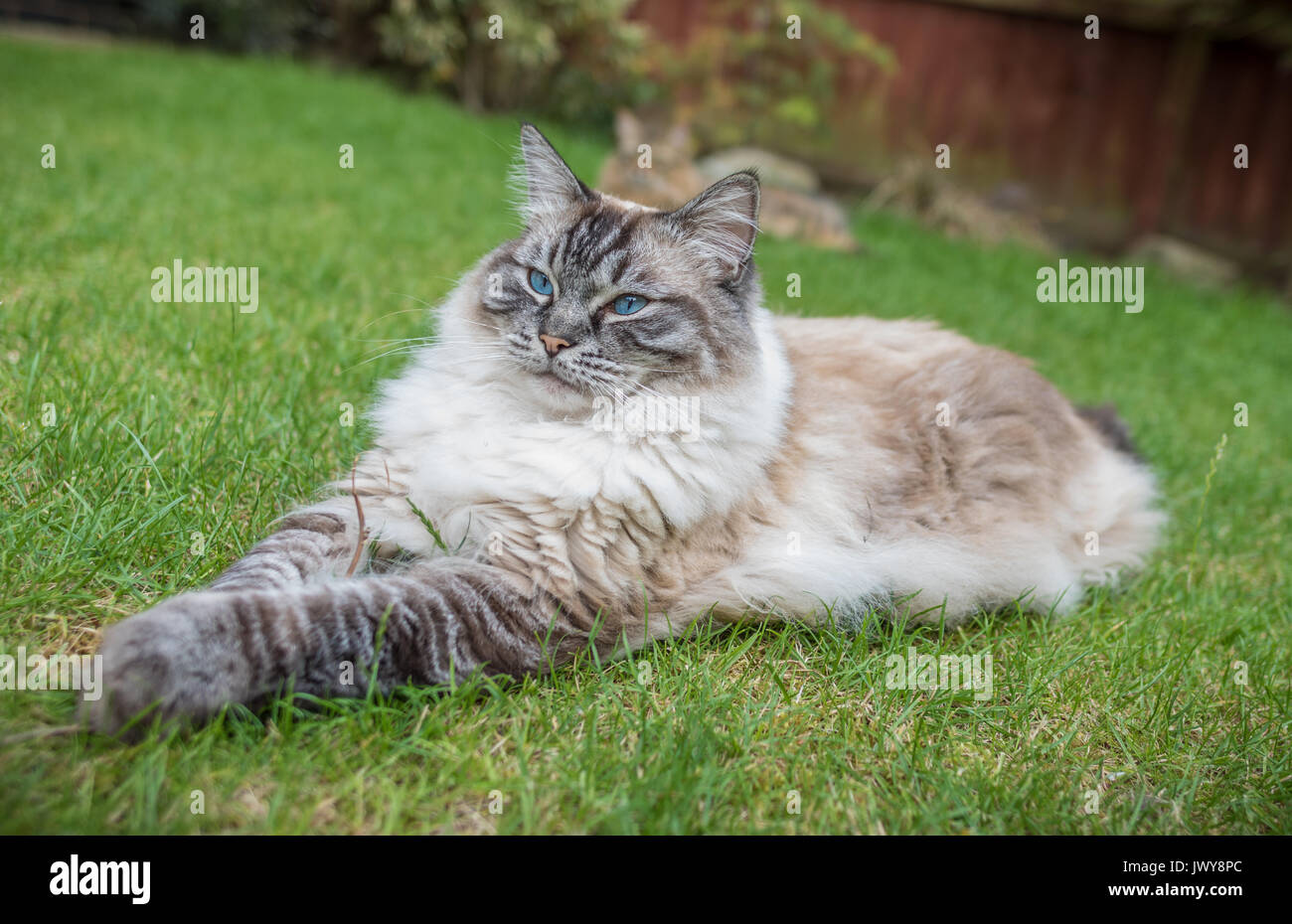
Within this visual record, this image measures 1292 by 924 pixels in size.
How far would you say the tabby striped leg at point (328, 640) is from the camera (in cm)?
182

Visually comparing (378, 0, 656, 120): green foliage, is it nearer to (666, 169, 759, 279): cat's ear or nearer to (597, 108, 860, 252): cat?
(597, 108, 860, 252): cat

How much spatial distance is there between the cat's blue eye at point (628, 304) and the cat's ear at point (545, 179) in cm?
51

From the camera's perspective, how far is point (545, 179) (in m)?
2.98

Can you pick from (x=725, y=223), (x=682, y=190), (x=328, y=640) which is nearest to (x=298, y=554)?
(x=328, y=640)

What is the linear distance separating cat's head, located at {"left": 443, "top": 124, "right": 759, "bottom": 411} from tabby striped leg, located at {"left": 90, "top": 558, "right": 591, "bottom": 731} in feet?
2.05

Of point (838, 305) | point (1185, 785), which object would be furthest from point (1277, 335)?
point (1185, 785)

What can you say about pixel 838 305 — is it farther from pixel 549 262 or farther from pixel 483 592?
pixel 483 592

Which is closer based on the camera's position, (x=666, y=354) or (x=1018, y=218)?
(x=666, y=354)

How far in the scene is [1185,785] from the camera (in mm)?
2229

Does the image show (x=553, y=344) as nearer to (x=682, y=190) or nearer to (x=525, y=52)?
(x=682, y=190)

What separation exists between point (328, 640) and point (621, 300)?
125cm

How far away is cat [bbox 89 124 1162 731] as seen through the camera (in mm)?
2137

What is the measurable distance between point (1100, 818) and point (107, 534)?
2.56 metres
